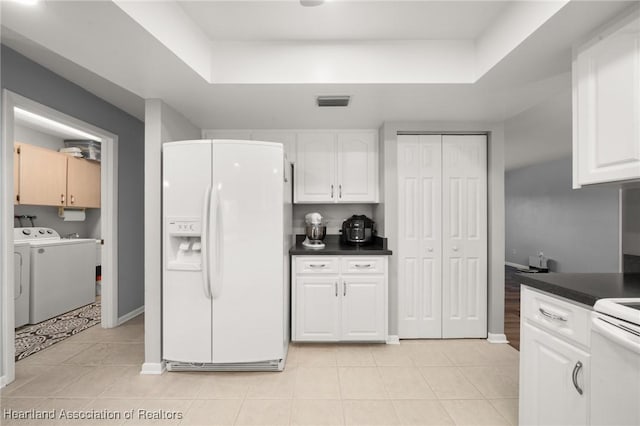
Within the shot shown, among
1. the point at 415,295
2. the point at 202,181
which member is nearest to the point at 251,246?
the point at 202,181

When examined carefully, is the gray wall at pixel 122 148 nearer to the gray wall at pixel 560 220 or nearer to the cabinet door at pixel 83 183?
the cabinet door at pixel 83 183

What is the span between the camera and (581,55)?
152cm

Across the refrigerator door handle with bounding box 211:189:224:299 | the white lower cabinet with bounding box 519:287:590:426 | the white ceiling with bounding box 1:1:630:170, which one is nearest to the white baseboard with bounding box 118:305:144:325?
the refrigerator door handle with bounding box 211:189:224:299

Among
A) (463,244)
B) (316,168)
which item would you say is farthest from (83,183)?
(463,244)

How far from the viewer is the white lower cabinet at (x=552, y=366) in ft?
3.95

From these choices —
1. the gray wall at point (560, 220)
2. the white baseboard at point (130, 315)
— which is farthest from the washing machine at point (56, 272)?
the gray wall at point (560, 220)

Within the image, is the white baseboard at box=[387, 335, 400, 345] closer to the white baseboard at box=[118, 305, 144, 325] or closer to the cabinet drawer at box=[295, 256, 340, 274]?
the cabinet drawer at box=[295, 256, 340, 274]

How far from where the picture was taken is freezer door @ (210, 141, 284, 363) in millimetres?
2195

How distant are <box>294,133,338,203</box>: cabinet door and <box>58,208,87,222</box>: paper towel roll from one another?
143 inches

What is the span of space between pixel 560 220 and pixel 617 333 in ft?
24.1

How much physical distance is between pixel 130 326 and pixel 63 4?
9.97 ft

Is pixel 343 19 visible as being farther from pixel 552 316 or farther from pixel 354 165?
pixel 552 316

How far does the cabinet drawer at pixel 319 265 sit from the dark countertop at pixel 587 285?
1.50 m

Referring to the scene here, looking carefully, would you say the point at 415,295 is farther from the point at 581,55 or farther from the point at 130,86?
the point at 130,86
